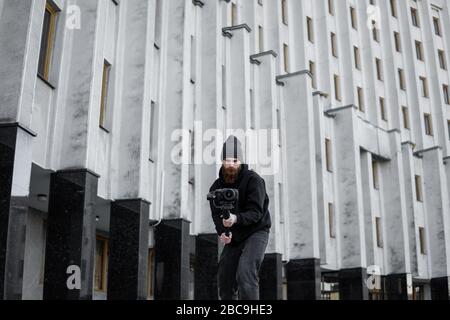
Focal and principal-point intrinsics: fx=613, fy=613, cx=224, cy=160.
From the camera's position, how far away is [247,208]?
21.1 ft

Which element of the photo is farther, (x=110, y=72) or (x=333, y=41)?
(x=333, y=41)

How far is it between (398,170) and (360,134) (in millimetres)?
3931

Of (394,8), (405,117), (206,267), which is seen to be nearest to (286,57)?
(405,117)

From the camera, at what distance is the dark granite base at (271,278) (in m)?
25.0

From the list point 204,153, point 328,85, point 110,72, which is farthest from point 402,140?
point 110,72

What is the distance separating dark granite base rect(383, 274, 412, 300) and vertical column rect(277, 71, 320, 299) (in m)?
8.49

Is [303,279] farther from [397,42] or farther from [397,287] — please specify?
[397,42]

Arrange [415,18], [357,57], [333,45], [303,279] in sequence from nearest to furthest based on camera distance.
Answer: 1. [303,279]
2. [333,45]
3. [357,57]
4. [415,18]

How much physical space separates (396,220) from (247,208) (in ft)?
101

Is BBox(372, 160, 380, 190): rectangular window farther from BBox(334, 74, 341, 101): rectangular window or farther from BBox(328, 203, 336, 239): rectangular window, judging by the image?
BBox(328, 203, 336, 239): rectangular window

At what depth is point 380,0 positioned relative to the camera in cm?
4428

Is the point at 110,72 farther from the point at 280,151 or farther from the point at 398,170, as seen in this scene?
the point at 398,170
